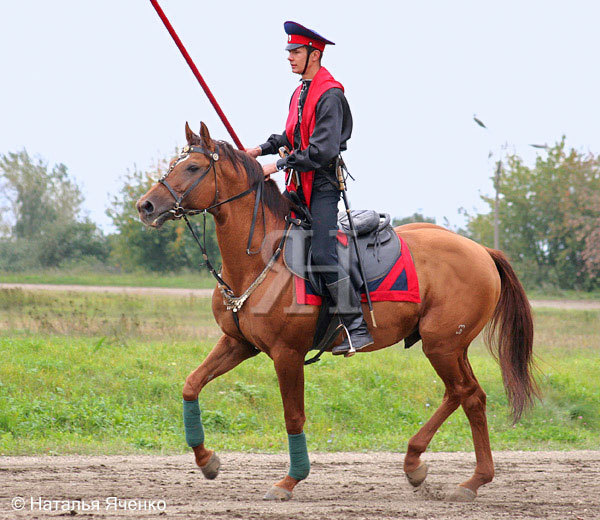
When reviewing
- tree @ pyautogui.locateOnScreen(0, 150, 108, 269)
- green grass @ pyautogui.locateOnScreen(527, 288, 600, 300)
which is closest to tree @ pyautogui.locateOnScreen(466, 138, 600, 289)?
green grass @ pyautogui.locateOnScreen(527, 288, 600, 300)

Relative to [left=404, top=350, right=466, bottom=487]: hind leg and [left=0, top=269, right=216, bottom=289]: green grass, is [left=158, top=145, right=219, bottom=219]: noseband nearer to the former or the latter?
[left=404, top=350, right=466, bottom=487]: hind leg

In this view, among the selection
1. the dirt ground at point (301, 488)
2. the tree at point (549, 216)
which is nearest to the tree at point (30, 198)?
the tree at point (549, 216)

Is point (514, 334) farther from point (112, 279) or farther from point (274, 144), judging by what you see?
point (112, 279)

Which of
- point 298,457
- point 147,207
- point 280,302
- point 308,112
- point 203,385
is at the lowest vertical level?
point 298,457

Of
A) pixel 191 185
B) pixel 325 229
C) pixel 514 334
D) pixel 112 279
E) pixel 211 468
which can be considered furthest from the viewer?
pixel 112 279

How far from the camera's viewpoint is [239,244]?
19.3 feet

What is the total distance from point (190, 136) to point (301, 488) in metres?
3.08

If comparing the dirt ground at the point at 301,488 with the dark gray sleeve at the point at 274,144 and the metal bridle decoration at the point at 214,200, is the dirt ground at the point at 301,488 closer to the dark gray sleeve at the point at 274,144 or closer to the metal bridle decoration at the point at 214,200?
the metal bridle decoration at the point at 214,200

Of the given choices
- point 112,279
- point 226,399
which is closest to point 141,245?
point 112,279

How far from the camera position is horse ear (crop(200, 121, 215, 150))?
565 centimetres

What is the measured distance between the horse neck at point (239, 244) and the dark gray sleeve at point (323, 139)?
498 mm

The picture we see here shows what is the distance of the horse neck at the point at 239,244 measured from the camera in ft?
19.2

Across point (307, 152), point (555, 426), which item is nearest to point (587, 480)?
point (555, 426)

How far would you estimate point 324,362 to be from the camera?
1142cm
